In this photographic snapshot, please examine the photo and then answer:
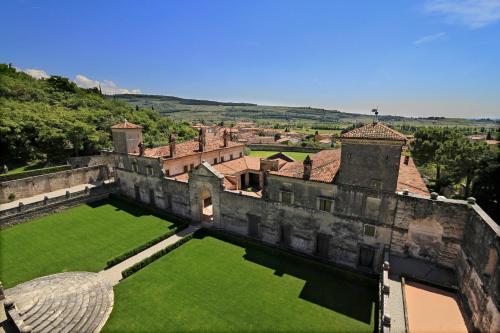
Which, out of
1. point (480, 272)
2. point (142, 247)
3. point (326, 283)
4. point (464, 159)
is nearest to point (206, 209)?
point (142, 247)

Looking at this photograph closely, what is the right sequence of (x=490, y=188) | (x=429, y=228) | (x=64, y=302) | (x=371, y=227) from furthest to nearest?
1. (x=490, y=188)
2. (x=371, y=227)
3. (x=429, y=228)
4. (x=64, y=302)

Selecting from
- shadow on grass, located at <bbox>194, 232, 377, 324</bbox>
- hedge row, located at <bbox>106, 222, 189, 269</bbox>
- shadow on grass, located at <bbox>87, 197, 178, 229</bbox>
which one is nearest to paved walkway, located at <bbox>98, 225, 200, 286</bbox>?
hedge row, located at <bbox>106, 222, 189, 269</bbox>

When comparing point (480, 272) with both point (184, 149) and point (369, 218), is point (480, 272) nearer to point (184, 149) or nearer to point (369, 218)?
point (369, 218)

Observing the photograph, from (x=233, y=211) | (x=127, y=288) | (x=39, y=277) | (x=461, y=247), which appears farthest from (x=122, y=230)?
(x=461, y=247)

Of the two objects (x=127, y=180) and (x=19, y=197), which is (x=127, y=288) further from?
(x=19, y=197)

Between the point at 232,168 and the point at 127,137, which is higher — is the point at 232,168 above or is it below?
below
